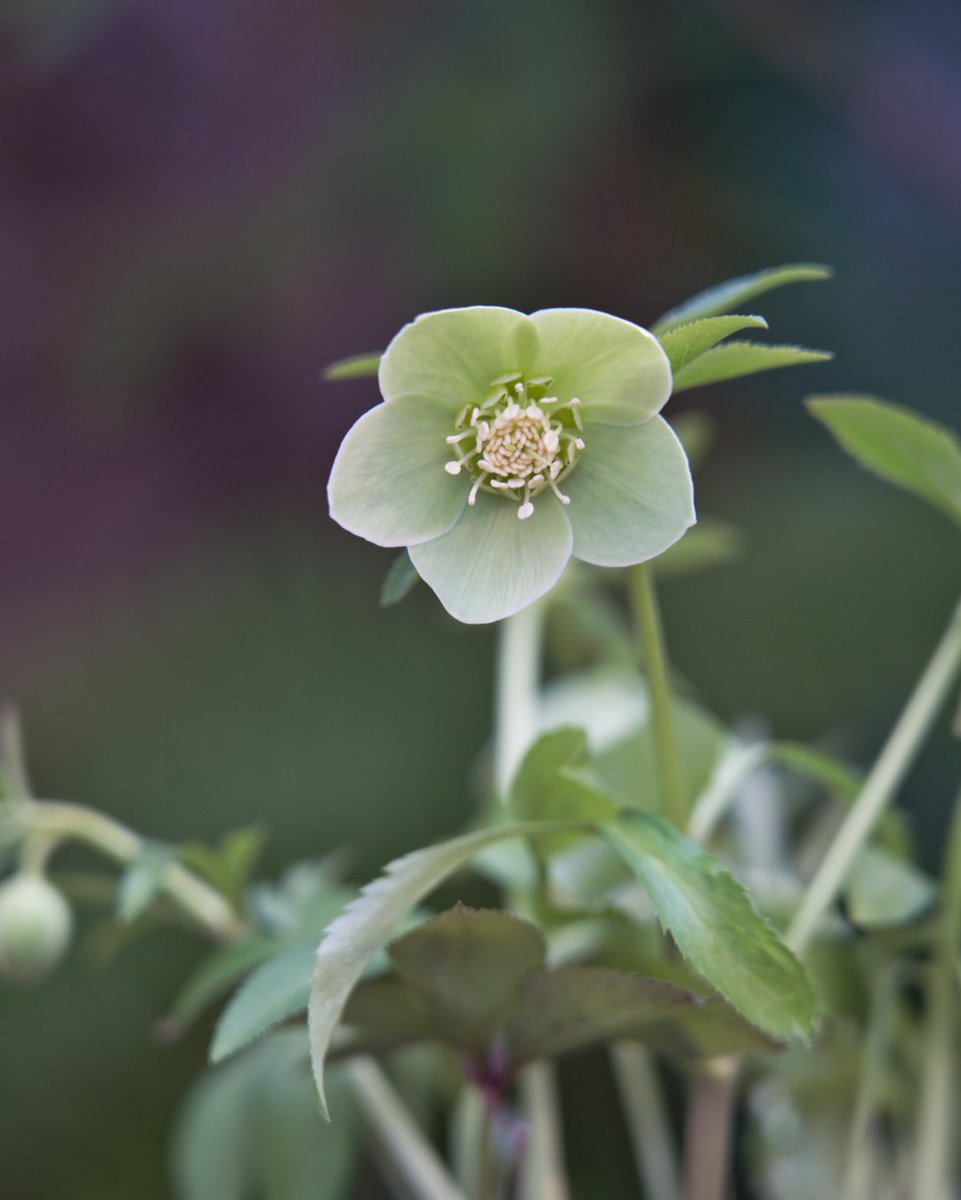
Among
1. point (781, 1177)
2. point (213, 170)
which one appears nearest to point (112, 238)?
point (213, 170)

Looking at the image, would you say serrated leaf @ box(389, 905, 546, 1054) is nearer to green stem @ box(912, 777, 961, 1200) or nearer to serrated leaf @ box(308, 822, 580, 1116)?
serrated leaf @ box(308, 822, 580, 1116)

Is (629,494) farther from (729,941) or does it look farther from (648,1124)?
(648,1124)

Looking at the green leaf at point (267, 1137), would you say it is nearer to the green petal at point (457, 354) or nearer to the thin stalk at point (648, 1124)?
the thin stalk at point (648, 1124)

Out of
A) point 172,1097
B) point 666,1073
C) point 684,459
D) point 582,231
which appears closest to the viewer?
point 684,459

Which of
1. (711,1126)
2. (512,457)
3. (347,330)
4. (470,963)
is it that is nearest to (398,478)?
(512,457)

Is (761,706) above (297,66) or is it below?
below

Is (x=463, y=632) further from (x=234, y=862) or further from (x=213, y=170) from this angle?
(x=234, y=862)

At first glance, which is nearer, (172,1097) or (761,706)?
(172,1097)
